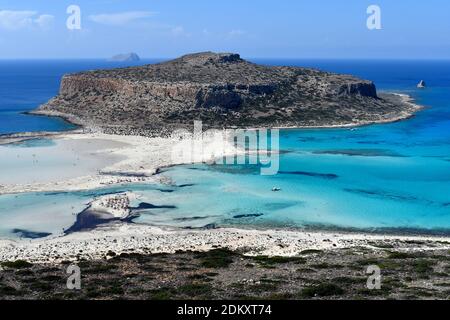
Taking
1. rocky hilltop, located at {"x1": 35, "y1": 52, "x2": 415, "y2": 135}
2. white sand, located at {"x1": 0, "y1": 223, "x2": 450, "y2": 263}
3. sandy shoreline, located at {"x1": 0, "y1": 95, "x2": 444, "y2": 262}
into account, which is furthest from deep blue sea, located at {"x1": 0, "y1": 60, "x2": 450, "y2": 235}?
rocky hilltop, located at {"x1": 35, "y1": 52, "x2": 415, "y2": 135}

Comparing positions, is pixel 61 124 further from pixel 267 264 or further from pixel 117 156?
pixel 267 264

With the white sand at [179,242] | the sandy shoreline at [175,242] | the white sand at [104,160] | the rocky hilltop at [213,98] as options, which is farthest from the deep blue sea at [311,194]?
the rocky hilltop at [213,98]

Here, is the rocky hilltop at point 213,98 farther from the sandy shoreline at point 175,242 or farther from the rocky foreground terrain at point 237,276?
the rocky foreground terrain at point 237,276

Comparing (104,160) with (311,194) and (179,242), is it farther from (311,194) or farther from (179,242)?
(179,242)

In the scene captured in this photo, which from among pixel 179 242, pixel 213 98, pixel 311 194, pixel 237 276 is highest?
pixel 213 98

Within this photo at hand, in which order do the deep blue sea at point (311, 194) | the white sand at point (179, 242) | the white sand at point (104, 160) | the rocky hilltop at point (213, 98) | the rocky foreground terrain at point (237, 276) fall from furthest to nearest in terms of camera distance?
the rocky hilltop at point (213, 98), the white sand at point (104, 160), the deep blue sea at point (311, 194), the white sand at point (179, 242), the rocky foreground terrain at point (237, 276)

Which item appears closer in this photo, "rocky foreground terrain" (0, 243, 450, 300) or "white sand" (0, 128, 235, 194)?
"rocky foreground terrain" (0, 243, 450, 300)

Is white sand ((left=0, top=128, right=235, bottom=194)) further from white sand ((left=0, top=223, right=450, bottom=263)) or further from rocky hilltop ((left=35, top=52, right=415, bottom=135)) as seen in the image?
white sand ((left=0, top=223, right=450, bottom=263))

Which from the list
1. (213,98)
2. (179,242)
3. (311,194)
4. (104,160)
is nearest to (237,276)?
(179,242)
